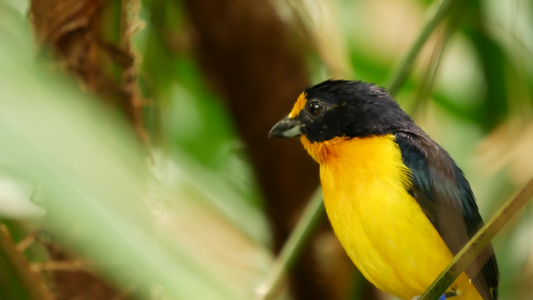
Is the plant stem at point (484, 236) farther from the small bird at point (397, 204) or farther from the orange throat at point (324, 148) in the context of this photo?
the orange throat at point (324, 148)

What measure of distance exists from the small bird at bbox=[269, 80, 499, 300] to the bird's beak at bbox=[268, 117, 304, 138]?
13 cm

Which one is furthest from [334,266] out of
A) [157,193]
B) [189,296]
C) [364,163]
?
[189,296]

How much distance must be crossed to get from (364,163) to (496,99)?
Answer: 39.6 inches

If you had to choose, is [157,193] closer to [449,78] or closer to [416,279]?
[416,279]

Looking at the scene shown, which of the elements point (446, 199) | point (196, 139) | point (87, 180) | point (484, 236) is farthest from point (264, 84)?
point (484, 236)

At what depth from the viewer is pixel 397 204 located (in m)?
1.86

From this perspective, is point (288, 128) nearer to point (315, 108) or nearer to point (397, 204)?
point (315, 108)

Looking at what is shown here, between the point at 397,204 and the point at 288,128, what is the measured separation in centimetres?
49

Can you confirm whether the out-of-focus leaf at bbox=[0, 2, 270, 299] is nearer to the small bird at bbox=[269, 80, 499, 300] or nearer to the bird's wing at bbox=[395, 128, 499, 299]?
the small bird at bbox=[269, 80, 499, 300]

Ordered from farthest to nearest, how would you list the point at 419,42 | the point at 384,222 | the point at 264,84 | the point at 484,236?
the point at 264,84
the point at 419,42
the point at 384,222
the point at 484,236

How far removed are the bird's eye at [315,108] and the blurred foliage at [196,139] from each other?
0.31 meters

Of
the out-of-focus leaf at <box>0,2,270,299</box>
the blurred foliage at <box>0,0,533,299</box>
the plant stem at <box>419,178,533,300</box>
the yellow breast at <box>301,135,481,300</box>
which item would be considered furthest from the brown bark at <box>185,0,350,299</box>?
the plant stem at <box>419,178,533,300</box>

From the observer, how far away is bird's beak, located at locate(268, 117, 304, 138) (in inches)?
87.0

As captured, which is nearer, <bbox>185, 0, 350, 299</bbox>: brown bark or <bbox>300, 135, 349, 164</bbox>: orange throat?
<bbox>300, 135, 349, 164</bbox>: orange throat
